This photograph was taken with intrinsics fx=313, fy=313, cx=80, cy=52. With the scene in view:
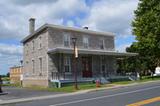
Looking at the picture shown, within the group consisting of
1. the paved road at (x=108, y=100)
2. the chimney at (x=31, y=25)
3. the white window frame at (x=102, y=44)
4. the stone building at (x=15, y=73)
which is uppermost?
the chimney at (x=31, y=25)

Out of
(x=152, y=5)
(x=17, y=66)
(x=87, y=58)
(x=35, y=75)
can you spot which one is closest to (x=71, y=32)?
(x=87, y=58)

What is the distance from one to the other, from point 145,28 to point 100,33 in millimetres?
7156

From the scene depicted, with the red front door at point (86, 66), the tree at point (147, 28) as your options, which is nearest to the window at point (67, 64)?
the red front door at point (86, 66)

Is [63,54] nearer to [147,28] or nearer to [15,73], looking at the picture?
[147,28]

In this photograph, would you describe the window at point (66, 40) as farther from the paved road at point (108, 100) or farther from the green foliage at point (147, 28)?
the paved road at point (108, 100)

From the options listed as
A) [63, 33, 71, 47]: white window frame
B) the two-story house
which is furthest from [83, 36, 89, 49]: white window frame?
[63, 33, 71, 47]: white window frame

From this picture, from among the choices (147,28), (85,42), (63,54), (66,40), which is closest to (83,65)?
(85,42)

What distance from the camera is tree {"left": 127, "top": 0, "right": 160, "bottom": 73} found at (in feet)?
144

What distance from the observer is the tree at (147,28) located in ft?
144

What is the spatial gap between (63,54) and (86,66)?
160 inches

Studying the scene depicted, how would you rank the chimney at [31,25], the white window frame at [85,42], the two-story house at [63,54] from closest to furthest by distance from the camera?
the two-story house at [63,54]
the white window frame at [85,42]
the chimney at [31,25]

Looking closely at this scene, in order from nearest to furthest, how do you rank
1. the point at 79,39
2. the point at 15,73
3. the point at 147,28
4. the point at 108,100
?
1. the point at 108,100
2. the point at 79,39
3. the point at 147,28
4. the point at 15,73

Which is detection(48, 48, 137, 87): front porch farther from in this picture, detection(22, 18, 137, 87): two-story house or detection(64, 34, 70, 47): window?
detection(64, 34, 70, 47): window

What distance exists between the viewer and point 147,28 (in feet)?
147
